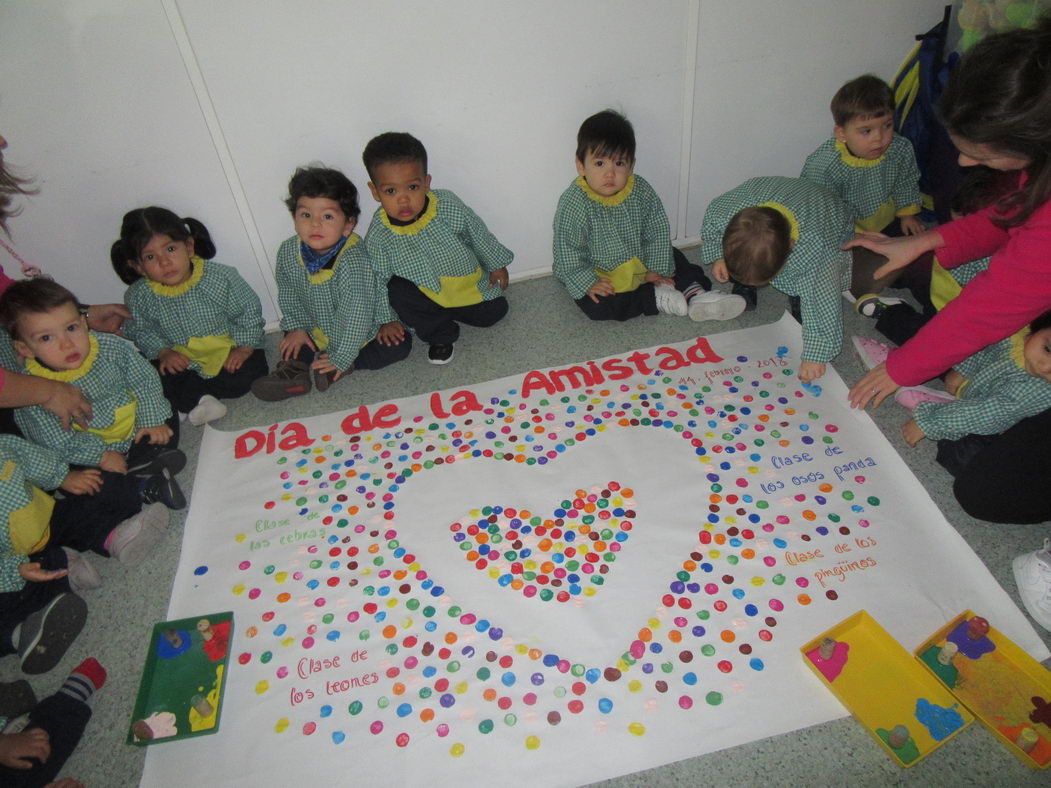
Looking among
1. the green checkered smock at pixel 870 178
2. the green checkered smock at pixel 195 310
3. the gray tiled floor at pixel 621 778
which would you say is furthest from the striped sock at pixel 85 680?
the green checkered smock at pixel 870 178

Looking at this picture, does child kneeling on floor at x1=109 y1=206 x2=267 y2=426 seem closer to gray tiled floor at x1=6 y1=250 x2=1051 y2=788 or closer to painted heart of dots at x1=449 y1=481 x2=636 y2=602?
gray tiled floor at x1=6 y1=250 x2=1051 y2=788

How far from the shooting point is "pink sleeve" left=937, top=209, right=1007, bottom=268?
4.62ft

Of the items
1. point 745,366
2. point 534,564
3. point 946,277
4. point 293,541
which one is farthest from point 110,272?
point 946,277

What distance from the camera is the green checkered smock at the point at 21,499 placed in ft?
4.04

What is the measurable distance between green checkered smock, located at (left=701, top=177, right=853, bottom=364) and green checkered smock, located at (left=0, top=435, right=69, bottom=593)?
163cm

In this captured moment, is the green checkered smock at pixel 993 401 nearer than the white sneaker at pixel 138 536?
Yes

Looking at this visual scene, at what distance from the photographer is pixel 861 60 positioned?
5.83 feet

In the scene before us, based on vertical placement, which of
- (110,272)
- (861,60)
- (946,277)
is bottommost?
(946,277)

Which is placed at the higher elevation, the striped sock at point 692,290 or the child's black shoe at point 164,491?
the striped sock at point 692,290

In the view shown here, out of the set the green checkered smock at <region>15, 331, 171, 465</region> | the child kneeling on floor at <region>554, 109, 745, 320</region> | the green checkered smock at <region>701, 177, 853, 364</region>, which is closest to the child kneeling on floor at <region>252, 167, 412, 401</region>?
the green checkered smock at <region>15, 331, 171, 465</region>

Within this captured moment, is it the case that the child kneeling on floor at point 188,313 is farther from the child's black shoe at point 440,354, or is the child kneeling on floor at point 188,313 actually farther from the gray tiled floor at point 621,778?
the child's black shoe at point 440,354

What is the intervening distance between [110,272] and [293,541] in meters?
0.95

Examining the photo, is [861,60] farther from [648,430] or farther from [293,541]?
[293,541]

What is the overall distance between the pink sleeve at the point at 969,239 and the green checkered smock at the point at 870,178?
0.95 ft
